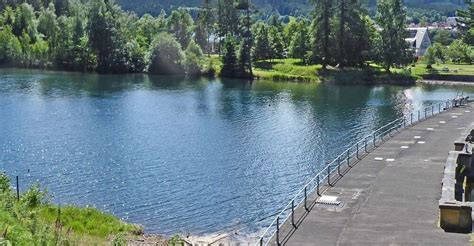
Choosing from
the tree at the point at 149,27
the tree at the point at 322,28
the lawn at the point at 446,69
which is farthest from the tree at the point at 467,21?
the tree at the point at 149,27

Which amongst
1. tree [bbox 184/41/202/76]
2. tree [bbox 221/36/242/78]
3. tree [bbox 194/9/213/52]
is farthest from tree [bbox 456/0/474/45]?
tree [bbox 194/9/213/52]

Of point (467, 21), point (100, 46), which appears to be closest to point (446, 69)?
point (467, 21)

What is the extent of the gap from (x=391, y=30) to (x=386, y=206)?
9465cm

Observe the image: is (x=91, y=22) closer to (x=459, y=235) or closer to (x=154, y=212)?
(x=154, y=212)

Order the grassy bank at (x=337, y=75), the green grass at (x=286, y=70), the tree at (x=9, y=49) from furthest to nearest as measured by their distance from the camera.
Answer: the tree at (x=9, y=49) < the green grass at (x=286, y=70) < the grassy bank at (x=337, y=75)

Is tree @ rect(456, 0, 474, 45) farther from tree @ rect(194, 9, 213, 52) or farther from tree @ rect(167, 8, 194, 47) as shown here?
tree @ rect(167, 8, 194, 47)

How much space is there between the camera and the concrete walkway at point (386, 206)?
2106cm

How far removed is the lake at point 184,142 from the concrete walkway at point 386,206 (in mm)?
7332

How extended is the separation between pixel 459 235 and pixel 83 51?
12188cm

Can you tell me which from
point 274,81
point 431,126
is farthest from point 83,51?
point 431,126

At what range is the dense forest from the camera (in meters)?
117

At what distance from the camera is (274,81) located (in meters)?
117

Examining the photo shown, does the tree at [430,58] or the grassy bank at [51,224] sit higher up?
the tree at [430,58]

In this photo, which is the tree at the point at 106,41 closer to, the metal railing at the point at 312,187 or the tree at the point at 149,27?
the tree at the point at 149,27
